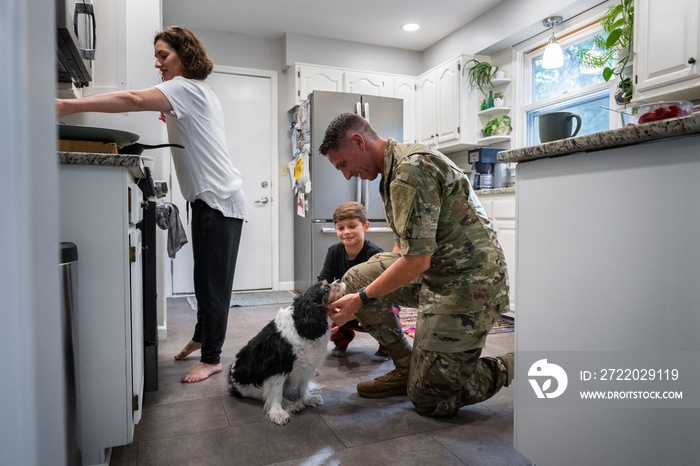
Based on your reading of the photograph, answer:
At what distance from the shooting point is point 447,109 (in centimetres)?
458

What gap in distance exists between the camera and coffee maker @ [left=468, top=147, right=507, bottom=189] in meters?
4.05

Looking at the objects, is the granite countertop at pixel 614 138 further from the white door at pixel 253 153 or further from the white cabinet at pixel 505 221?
the white door at pixel 253 153

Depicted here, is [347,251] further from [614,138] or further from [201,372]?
A: [614,138]

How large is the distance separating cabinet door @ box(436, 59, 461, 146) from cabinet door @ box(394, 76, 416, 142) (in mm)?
472

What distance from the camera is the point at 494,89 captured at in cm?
445

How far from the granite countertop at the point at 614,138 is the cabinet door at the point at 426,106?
380cm

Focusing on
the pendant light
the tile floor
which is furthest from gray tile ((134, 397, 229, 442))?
the pendant light

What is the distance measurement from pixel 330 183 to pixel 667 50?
2.57 metres

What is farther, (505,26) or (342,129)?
(505,26)

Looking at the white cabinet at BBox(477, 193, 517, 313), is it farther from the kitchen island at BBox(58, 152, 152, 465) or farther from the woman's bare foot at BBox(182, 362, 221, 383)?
the kitchen island at BBox(58, 152, 152, 465)

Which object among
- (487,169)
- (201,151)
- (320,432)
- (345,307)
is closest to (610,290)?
(345,307)

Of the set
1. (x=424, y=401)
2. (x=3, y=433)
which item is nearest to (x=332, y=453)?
(x=424, y=401)

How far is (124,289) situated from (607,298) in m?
1.18

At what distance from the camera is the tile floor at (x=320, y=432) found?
1.38 metres
